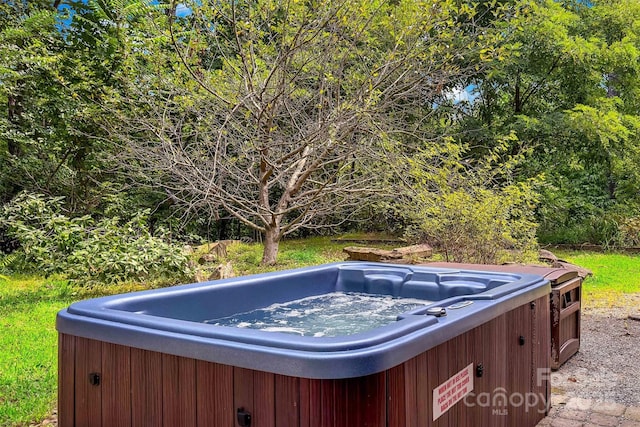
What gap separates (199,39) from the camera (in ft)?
19.1

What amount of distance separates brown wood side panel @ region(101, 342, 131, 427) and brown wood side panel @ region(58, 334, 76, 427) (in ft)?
0.59

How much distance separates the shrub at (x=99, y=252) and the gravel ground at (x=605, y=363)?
12.1 feet

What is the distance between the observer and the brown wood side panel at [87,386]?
1.78 meters

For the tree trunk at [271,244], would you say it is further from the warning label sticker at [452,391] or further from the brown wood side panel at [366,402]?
the brown wood side panel at [366,402]

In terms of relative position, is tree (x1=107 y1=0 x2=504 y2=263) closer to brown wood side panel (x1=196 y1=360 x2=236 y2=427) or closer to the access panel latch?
brown wood side panel (x1=196 y1=360 x2=236 y2=427)

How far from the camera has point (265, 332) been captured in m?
1.50

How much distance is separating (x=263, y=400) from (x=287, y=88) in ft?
16.2

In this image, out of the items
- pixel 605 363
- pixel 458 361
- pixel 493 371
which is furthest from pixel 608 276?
pixel 458 361

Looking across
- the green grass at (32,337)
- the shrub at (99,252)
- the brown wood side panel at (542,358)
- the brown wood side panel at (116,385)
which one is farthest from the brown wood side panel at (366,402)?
the shrub at (99,252)

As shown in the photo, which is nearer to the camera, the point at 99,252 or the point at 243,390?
the point at 243,390

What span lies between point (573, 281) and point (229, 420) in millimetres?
2781

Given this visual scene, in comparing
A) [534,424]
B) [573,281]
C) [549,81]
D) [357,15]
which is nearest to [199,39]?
[357,15]

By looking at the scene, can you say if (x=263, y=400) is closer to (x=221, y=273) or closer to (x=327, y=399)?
(x=327, y=399)

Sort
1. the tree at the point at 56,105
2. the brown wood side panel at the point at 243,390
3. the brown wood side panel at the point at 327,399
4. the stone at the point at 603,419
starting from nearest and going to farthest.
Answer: the brown wood side panel at the point at 327,399
the brown wood side panel at the point at 243,390
the stone at the point at 603,419
the tree at the point at 56,105
